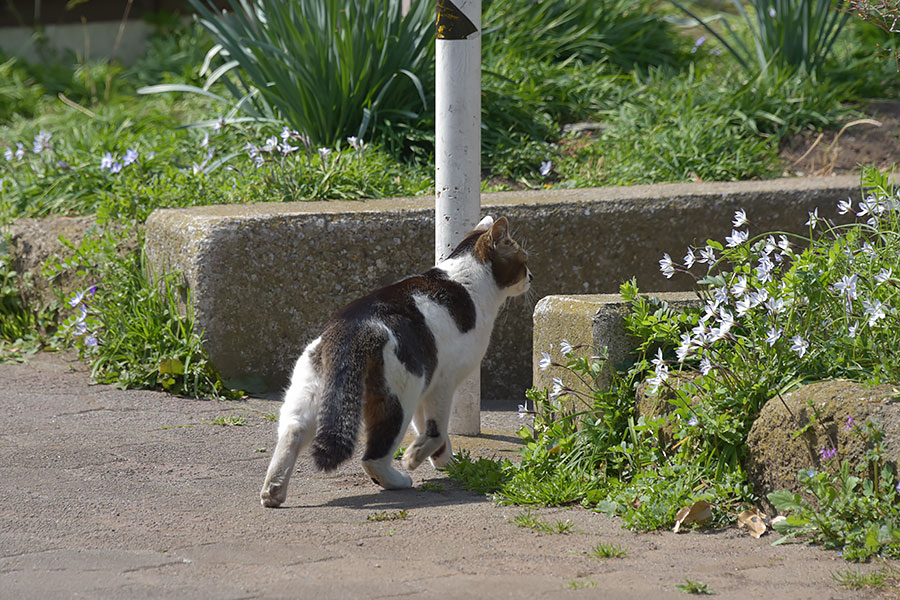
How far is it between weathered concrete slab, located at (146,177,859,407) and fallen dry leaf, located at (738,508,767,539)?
2168 millimetres

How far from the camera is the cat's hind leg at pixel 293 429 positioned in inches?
131

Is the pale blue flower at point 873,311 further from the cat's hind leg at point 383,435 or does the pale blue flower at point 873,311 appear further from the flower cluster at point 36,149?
the flower cluster at point 36,149

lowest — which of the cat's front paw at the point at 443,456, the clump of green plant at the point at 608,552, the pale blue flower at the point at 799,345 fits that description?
the cat's front paw at the point at 443,456

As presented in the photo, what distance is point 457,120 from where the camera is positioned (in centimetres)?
415

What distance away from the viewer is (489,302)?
155 inches

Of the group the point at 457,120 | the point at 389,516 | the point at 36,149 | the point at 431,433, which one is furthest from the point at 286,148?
the point at 389,516

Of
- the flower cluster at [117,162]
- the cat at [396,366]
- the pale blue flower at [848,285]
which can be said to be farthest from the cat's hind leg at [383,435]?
the flower cluster at [117,162]

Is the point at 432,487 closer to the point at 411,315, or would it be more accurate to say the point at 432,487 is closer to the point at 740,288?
the point at 411,315

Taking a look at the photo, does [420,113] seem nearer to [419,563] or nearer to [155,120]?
[155,120]

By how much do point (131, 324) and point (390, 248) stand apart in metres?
1.28

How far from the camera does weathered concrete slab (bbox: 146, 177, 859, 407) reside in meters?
4.80

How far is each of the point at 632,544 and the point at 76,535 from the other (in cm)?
159

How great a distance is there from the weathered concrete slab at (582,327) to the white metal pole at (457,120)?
0.46 metres

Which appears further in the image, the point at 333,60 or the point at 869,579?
the point at 333,60
